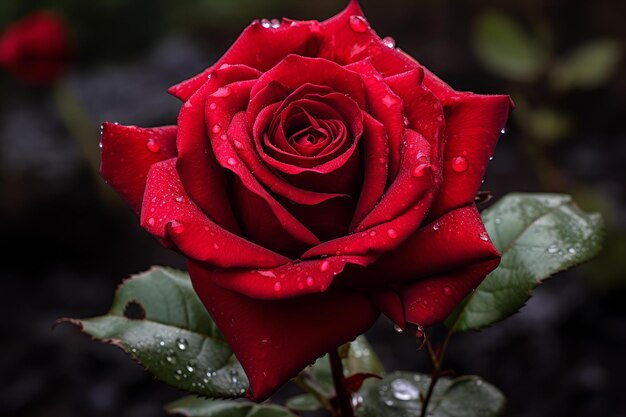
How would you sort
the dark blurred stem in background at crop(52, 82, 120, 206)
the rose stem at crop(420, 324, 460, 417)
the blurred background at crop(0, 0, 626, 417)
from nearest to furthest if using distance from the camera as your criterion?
1. the rose stem at crop(420, 324, 460, 417)
2. the blurred background at crop(0, 0, 626, 417)
3. the dark blurred stem in background at crop(52, 82, 120, 206)

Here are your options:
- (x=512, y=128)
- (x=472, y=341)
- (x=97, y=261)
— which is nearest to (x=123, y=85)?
(x=97, y=261)

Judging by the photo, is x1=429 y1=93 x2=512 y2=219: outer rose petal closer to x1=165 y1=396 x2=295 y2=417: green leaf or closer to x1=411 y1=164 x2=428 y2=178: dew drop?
x1=411 y1=164 x2=428 y2=178: dew drop

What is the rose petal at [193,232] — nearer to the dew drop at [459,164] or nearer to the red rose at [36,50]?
the dew drop at [459,164]

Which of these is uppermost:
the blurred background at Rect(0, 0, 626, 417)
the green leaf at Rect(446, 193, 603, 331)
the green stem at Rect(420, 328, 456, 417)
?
the green leaf at Rect(446, 193, 603, 331)

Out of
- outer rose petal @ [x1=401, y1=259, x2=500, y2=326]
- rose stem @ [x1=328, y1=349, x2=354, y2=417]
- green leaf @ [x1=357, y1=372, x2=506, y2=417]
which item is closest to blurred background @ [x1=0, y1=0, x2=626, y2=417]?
green leaf @ [x1=357, y1=372, x2=506, y2=417]

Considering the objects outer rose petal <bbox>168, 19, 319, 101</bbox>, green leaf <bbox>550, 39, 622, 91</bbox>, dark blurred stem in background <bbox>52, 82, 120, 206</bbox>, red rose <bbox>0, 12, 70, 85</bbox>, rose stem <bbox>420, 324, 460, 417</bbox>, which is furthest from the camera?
dark blurred stem in background <bbox>52, 82, 120, 206</bbox>

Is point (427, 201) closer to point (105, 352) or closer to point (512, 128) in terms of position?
point (105, 352)
